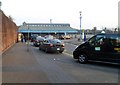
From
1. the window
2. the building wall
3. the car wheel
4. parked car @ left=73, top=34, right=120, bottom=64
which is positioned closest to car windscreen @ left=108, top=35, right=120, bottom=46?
parked car @ left=73, top=34, right=120, bottom=64

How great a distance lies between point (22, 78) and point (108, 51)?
5.69m

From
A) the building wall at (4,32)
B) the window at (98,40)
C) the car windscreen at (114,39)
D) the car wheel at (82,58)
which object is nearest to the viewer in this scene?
the car windscreen at (114,39)

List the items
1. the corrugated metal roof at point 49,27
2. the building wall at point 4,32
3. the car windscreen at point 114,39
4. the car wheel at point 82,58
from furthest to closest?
the corrugated metal roof at point 49,27, the building wall at point 4,32, the car wheel at point 82,58, the car windscreen at point 114,39

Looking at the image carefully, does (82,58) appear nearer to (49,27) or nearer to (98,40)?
(98,40)

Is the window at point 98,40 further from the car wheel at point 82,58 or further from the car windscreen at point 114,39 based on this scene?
the car wheel at point 82,58

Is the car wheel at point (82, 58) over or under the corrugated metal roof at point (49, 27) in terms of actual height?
under

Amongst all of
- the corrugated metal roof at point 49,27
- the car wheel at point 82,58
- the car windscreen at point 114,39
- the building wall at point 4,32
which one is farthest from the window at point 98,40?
the corrugated metal roof at point 49,27

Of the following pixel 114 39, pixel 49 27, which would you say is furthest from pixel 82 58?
pixel 49 27

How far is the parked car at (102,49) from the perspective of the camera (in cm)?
1277

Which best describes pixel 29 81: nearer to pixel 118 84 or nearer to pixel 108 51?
pixel 118 84

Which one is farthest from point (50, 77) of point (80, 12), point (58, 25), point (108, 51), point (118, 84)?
point (58, 25)

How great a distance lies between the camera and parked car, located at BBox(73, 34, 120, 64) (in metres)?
12.8

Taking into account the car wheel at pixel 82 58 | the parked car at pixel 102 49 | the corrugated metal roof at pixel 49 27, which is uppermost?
the corrugated metal roof at pixel 49 27

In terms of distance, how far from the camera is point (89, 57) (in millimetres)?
14203
